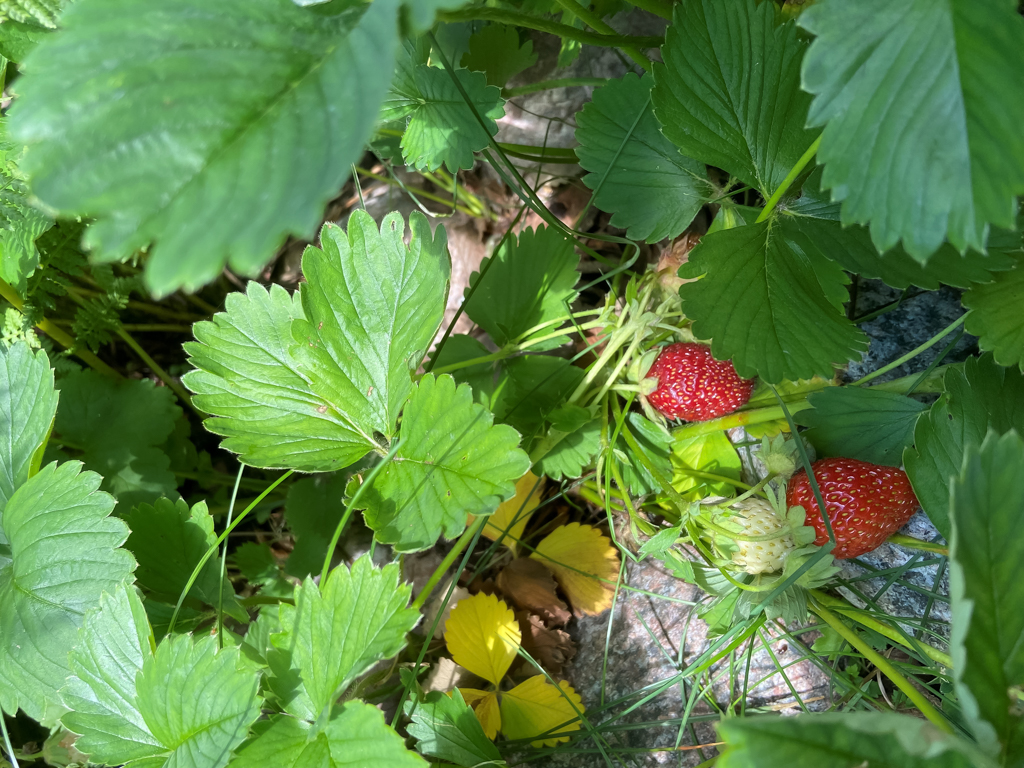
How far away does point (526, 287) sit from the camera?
53.7 inches

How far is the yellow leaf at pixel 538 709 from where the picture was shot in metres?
1.27

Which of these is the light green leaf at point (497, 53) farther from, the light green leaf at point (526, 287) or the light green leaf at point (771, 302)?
the light green leaf at point (771, 302)

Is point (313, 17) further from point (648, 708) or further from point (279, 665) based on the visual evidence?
point (648, 708)

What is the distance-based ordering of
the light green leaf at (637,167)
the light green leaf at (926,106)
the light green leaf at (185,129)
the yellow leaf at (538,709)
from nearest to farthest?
the light green leaf at (185,129) → the light green leaf at (926,106) → the light green leaf at (637,167) → the yellow leaf at (538,709)

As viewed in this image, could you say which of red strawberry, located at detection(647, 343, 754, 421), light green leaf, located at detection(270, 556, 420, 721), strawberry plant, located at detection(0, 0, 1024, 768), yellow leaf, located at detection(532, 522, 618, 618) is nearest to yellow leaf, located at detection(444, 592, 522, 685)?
strawberry plant, located at detection(0, 0, 1024, 768)

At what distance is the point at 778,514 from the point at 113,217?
3.16 feet

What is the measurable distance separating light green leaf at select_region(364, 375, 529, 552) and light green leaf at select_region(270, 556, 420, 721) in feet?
0.23

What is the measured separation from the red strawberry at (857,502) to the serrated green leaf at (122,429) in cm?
133

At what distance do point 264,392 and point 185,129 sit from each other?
0.63m

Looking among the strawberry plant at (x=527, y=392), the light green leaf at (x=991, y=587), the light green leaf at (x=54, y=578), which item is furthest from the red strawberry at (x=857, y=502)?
the light green leaf at (x=54, y=578)

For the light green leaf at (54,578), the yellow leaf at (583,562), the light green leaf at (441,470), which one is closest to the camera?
the light green leaf at (441,470)

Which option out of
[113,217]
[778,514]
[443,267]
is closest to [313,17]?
[113,217]

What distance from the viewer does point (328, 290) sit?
1.03m

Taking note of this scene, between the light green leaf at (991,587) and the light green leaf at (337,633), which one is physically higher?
the light green leaf at (991,587)
